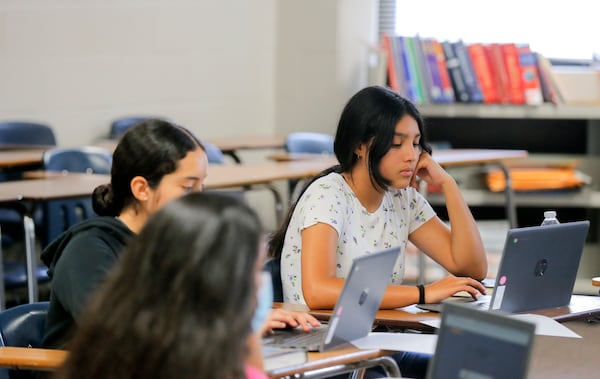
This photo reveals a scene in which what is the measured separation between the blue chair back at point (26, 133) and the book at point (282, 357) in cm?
331

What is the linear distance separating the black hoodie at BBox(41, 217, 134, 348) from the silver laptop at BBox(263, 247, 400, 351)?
1.21ft

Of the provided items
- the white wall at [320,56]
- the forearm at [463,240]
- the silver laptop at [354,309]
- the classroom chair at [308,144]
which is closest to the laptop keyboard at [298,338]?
the silver laptop at [354,309]

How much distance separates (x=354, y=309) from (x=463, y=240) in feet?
2.97

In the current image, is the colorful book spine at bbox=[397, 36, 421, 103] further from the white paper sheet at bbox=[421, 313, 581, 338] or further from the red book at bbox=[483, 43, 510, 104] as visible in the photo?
the white paper sheet at bbox=[421, 313, 581, 338]

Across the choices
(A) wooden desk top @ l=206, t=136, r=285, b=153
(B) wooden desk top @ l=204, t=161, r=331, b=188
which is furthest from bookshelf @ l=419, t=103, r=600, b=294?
(B) wooden desk top @ l=204, t=161, r=331, b=188

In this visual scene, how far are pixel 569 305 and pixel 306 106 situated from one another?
3.96 meters

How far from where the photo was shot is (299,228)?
2746 millimetres

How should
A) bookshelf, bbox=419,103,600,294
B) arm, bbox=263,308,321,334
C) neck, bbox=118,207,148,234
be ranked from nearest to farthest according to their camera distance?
1. arm, bbox=263,308,321,334
2. neck, bbox=118,207,148,234
3. bookshelf, bbox=419,103,600,294

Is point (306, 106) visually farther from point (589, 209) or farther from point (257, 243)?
point (257, 243)

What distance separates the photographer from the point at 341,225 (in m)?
2.77

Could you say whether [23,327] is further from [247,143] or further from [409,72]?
[409,72]

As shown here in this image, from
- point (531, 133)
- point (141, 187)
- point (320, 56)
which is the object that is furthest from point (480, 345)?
point (320, 56)

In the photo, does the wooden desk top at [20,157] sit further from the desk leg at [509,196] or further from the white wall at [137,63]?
the desk leg at [509,196]

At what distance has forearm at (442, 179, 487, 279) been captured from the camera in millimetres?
2975
